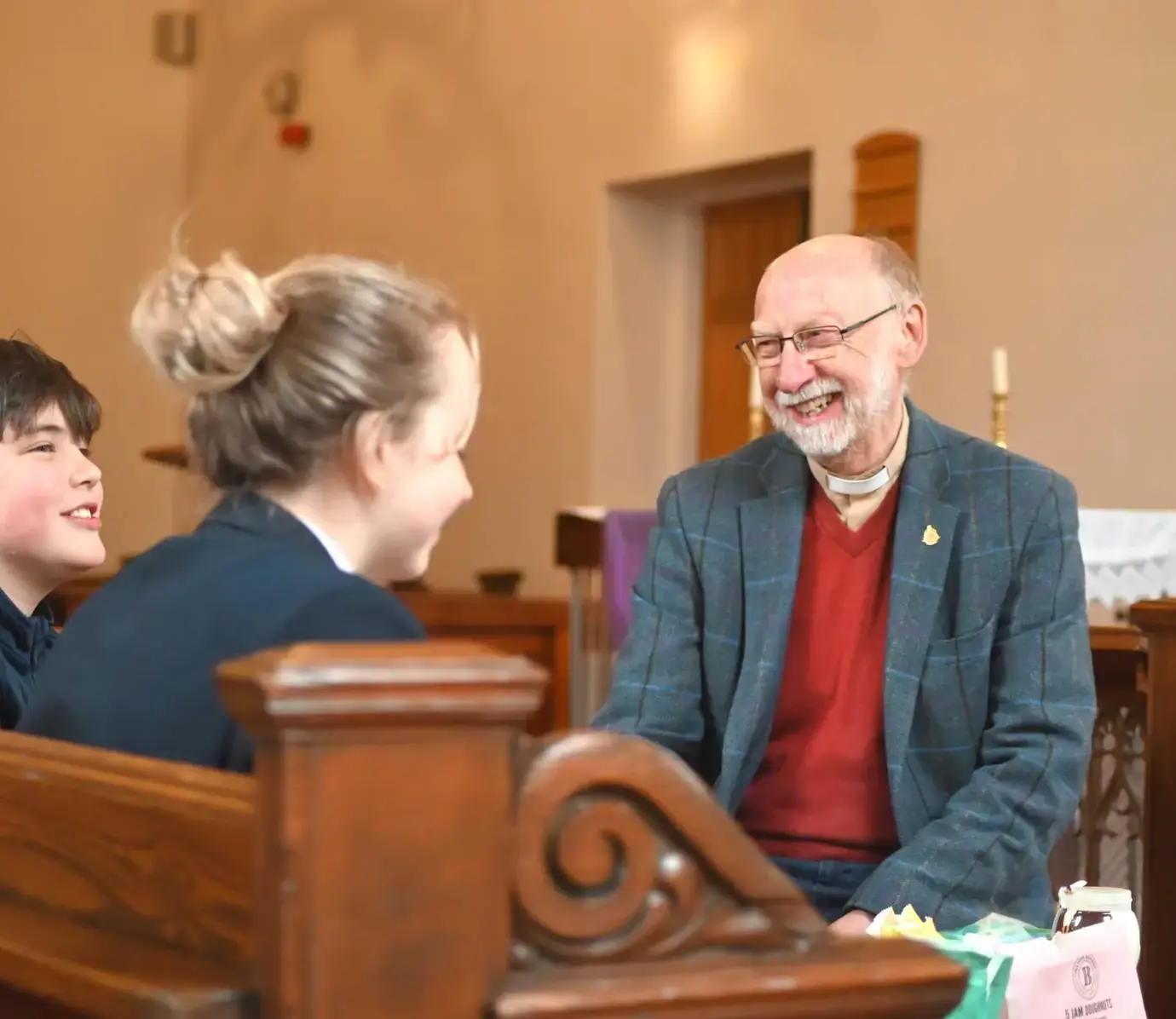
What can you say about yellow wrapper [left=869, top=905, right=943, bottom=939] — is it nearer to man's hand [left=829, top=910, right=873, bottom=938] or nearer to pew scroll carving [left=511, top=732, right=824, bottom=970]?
man's hand [left=829, top=910, right=873, bottom=938]

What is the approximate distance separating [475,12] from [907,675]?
6529mm

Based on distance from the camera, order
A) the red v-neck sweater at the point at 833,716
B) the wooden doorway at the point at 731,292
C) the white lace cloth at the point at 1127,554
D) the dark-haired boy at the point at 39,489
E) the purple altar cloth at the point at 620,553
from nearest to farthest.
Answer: the dark-haired boy at the point at 39,489 → the red v-neck sweater at the point at 833,716 → the white lace cloth at the point at 1127,554 → the purple altar cloth at the point at 620,553 → the wooden doorway at the point at 731,292

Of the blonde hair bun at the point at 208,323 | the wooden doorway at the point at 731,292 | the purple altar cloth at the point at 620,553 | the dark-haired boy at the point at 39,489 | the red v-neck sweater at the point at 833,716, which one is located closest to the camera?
the blonde hair bun at the point at 208,323

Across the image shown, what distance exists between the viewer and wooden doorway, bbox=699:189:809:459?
734cm

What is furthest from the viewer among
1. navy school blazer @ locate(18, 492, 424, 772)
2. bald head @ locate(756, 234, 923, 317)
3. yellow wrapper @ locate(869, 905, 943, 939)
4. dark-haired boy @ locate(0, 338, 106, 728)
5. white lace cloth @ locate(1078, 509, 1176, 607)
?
white lace cloth @ locate(1078, 509, 1176, 607)

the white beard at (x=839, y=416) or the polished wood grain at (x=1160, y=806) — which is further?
the polished wood grain at (x=1160, y=806)

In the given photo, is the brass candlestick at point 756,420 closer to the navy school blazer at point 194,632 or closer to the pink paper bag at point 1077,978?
the pink paper bag at point 1077,978

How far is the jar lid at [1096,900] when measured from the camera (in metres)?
2.05

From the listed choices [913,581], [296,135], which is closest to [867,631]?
[913,581]

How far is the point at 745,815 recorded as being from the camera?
2.56 m

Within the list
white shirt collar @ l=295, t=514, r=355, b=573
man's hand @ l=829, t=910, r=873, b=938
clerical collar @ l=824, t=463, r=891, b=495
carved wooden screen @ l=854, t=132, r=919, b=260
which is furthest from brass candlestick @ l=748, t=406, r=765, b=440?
white shirt collar @ l=295, t=514, r=355, b=573

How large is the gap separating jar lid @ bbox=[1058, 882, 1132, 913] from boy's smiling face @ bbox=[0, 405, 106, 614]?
138 centimetres

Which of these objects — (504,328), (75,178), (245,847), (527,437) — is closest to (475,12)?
(504,328)

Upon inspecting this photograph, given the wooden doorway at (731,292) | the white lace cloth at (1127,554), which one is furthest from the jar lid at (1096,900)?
the wooden doorway at (731,292)
